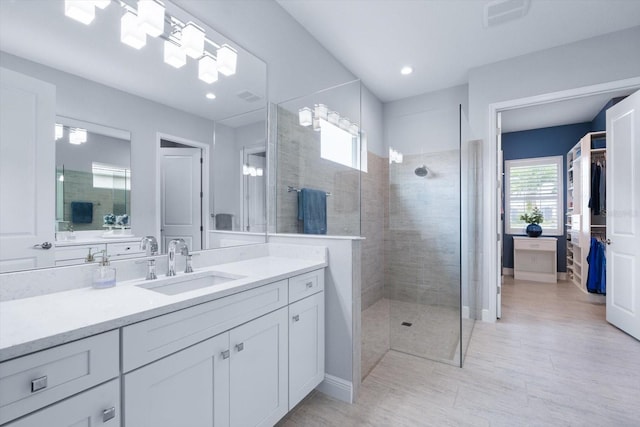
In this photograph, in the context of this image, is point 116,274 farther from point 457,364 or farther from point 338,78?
point 338,78

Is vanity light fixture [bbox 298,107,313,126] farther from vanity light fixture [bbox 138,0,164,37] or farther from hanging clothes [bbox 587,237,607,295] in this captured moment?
hanging clothes [bbox 587,237,607,295]

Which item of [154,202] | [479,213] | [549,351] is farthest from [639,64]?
[154,202]

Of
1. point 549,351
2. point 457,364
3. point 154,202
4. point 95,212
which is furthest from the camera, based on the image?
point 549,351

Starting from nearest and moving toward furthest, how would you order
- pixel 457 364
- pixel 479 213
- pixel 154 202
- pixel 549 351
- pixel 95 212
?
pixel 95 212 → pixel 154 202 → pixel 457 364 → pixel 549 351 → pixel 479 213

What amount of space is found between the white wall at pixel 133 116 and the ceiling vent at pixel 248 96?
1.53 feet

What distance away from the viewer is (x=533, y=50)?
3027 mm

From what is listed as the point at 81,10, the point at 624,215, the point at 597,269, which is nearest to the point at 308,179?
the point at 81,10

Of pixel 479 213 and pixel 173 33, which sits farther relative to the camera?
pixel 479 213

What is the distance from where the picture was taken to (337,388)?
6.01 feet

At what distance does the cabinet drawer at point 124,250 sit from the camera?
4.47 ft

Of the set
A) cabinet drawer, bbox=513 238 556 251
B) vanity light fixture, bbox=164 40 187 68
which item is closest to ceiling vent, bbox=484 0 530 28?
vanity light fixture, bbox=164 40 187 68

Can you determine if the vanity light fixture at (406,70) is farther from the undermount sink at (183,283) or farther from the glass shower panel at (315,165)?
the undermount sink at (183,283)

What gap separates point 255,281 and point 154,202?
0.72 m

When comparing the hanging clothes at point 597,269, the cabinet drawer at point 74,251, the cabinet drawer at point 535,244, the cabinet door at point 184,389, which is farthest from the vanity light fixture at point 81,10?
the cabinet drawer at point 535,244
